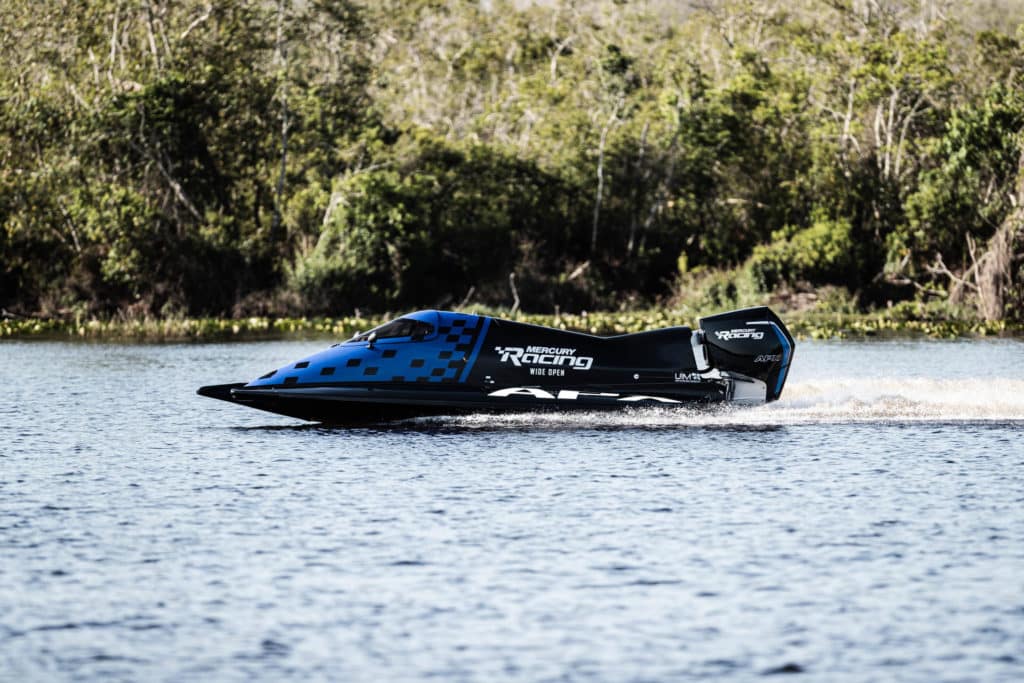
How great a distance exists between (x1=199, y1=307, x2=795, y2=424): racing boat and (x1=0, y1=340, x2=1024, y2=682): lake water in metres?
0.43

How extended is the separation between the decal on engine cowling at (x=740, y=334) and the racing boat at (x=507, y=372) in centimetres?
1

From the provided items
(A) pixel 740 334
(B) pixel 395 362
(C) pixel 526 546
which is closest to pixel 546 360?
(B) pixel 395 362

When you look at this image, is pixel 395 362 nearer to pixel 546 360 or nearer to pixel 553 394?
pixel 546 360

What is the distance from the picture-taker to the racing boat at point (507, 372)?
73.4 ft

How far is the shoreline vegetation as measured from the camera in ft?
193

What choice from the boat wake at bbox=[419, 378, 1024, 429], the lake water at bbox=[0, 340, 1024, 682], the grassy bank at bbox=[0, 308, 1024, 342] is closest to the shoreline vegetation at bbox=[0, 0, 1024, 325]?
the grassy bank at bbox=[0, 308, 1024, 342]

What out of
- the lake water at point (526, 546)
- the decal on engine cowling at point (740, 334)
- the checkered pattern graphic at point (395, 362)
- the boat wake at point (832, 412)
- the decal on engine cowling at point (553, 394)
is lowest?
the lake water at point (526, 546)

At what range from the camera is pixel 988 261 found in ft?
171

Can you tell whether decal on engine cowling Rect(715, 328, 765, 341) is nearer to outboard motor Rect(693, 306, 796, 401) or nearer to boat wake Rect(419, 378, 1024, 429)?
outboard motor Rect(693, 306, 796, 401)

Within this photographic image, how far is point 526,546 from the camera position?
1380 centimetres

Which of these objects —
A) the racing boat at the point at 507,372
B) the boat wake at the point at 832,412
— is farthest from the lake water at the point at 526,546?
the racing boat at the point at 507,372

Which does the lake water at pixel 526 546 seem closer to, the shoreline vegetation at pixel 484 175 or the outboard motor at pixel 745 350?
the outboard motor at pixel 745 350

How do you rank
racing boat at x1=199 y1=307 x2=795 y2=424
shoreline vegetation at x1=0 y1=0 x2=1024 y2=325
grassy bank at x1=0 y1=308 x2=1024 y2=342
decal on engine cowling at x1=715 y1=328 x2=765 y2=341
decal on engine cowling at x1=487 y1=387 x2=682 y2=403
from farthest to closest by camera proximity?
1. shoreline vegetation at x1=0 y1=0 x2=1024 y2=325
2. grassy bank at x1=0 y1=308 x2=1024 y2=342
3. decal on engine cowling at x1=715 y1=328 x2=765 y2=341
4. decal on engine cowling at x1=487 y1=387 x2=682 y2=403
5. racing boat at x1=199 y1=307 x2=795 y2=424

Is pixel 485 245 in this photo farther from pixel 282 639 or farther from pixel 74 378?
pixel 282 639
